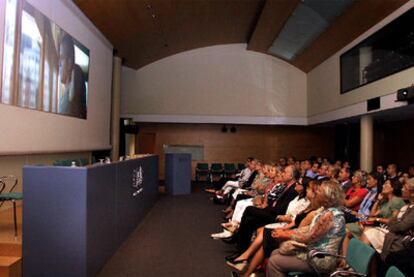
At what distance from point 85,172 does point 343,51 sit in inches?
317

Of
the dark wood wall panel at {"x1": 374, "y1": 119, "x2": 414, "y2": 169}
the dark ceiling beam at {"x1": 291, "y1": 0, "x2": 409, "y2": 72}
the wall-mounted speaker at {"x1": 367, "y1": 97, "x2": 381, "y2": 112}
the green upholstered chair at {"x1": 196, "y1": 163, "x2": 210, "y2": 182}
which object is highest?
the dark ceiling beam at {"x1": 291, "y1": 0, "x2": 409, "y2": 72}

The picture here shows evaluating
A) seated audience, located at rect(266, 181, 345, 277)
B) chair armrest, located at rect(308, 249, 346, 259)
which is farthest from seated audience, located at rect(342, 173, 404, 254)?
chair armrest, located at rect(308, 249, 346, 259)

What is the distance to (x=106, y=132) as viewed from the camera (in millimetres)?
8992

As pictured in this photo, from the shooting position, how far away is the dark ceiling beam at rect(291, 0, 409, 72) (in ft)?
22.0

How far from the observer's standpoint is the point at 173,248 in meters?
4.50

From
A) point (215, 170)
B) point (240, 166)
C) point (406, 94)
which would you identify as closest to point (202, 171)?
point (215, 170)

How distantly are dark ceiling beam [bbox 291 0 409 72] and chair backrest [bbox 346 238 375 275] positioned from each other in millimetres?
5567

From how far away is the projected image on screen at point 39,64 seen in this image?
4.34 meters

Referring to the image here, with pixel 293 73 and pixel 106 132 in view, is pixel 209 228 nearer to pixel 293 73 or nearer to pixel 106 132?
pixel 106 132

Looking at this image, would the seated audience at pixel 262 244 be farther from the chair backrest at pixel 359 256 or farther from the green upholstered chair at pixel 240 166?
the green upholstered chair at pixel 240 166

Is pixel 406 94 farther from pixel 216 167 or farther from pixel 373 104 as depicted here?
pixel 216 167

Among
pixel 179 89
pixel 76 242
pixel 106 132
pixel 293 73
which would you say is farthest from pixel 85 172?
pixel 293 73

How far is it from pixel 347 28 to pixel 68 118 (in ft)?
22.3

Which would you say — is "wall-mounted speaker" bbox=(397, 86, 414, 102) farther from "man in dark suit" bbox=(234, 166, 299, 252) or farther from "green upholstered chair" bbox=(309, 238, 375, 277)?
"green upholstered chair" bbox=(309, 238, 375, 277)
